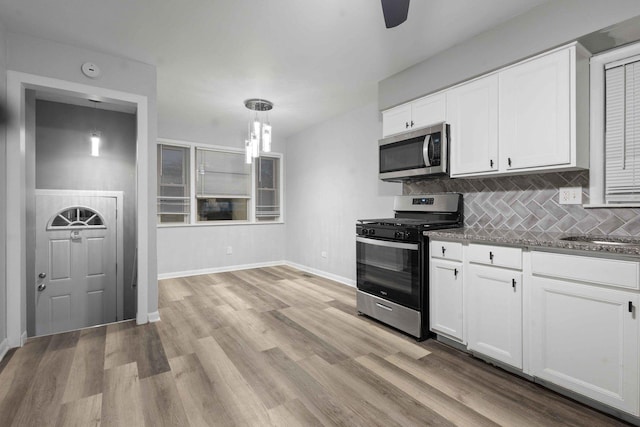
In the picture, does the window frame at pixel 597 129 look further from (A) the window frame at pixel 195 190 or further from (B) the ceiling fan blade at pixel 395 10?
(A) the window frame at pixel 195 190

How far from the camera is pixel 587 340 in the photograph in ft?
5.51

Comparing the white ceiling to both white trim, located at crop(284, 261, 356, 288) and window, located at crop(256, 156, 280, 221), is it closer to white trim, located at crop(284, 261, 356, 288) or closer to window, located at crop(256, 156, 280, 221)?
window, located at crop(256, 156, 280, 221)

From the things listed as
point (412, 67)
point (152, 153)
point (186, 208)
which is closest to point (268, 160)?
point (186, 208)

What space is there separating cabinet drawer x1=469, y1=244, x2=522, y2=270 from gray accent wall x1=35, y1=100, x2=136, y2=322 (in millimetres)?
3733

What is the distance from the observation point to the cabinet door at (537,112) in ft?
6.53

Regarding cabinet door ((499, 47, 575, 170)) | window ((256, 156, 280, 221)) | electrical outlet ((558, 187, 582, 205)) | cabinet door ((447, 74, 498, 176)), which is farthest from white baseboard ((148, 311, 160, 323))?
electrical outlet ((558, 187, 582, 205))

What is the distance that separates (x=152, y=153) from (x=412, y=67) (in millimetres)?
2631

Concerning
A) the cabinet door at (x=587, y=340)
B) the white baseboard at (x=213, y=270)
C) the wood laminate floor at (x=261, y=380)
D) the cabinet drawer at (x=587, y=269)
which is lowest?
the wood laminate floor at (x=261, y=380)

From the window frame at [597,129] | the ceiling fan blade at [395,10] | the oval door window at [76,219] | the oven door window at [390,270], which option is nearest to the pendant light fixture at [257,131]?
the oven door window at [390,270]

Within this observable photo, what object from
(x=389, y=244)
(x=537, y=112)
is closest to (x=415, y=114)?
(x=537, y=112)

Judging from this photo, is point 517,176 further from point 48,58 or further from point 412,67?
point 48,58

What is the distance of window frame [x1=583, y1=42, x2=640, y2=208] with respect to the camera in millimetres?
2100

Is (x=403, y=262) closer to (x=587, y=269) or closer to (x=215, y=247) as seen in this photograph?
(x=587, y=269)

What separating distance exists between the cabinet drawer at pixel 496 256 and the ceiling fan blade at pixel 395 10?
1539 mm
